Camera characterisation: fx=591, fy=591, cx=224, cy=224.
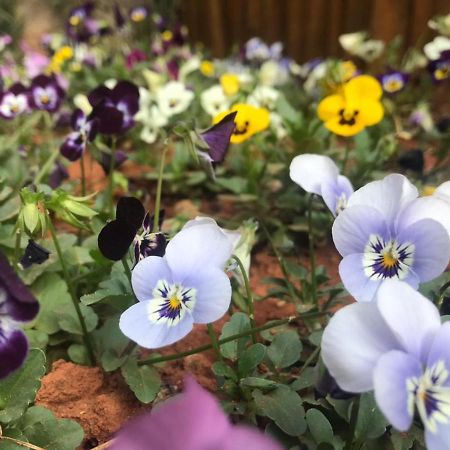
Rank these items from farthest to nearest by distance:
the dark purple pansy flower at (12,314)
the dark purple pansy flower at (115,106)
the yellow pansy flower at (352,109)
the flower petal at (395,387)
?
the yellow pansy flower at (352,109)
the dark purple pansy flower at (115,106)
the dark purple pansy flower at (12,314)
the flower petal at (395,387)

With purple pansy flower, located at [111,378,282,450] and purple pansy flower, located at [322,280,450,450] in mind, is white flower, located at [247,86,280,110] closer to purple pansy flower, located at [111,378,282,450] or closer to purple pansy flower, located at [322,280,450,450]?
purple pansy flower, located at [322,280,450,450]

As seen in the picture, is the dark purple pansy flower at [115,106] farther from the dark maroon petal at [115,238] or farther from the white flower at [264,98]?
the white flower at [264,98]

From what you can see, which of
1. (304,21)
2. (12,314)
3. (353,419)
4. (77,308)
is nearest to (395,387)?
Answer: (353,419)

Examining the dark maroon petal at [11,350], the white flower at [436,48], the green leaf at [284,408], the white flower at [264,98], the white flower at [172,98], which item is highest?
the dark maroon petal at [11,350]

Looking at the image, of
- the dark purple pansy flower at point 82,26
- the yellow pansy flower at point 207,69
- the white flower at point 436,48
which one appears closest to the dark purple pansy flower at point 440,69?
the white flower at point 436,48

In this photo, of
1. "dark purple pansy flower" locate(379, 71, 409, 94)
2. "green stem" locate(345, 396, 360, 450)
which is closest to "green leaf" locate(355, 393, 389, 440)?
"green stem" locate(345, 396, 360, 450)
